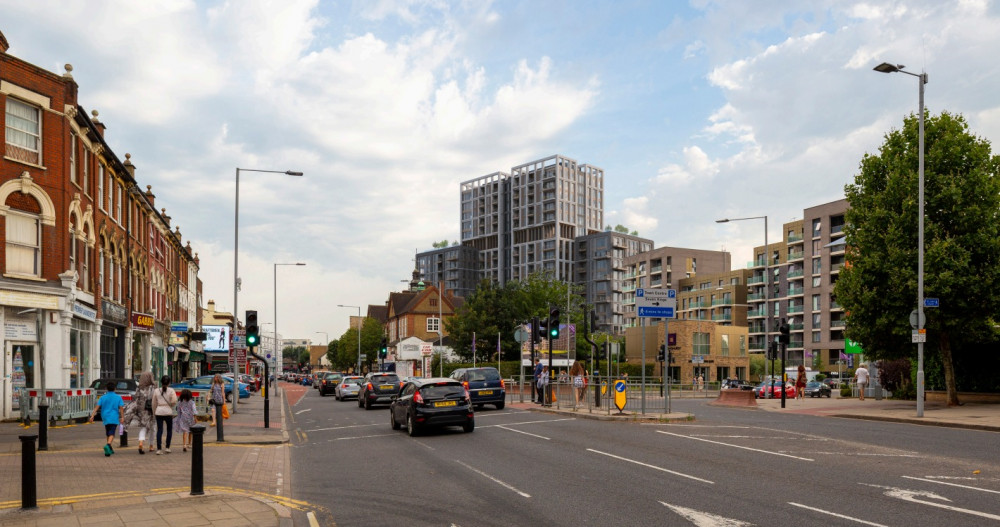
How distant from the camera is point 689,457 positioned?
14.2 m

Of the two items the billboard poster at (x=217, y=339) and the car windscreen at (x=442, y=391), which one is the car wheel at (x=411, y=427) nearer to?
the car windscreen at (x=442, y=391)

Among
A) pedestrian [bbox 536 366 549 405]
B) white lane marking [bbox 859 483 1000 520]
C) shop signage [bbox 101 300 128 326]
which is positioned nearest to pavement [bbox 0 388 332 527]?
white lane marking [bbox 859 483 1000 520]

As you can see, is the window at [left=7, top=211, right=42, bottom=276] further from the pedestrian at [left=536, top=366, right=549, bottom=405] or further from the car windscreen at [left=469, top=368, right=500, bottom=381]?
the pedestrian at [left=536, top=366, right=549, bottom=405]

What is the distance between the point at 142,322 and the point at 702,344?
5319cm

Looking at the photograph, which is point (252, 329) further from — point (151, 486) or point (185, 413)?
point (151, 486)

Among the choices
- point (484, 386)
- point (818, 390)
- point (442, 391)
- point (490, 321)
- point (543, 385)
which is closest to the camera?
point (442, 391)

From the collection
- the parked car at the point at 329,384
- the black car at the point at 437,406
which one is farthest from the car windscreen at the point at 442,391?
the parked car at the point at 329,384

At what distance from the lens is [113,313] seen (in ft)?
106

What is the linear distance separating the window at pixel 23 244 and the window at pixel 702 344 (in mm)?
60276

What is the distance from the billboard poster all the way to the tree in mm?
50249

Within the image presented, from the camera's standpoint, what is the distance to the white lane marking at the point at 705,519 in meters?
8.42

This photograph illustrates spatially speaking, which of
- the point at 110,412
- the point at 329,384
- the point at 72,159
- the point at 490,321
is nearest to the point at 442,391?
the point at 110,412

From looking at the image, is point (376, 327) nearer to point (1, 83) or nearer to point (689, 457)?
point (1, 83)

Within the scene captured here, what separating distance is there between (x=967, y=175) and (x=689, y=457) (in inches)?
716
